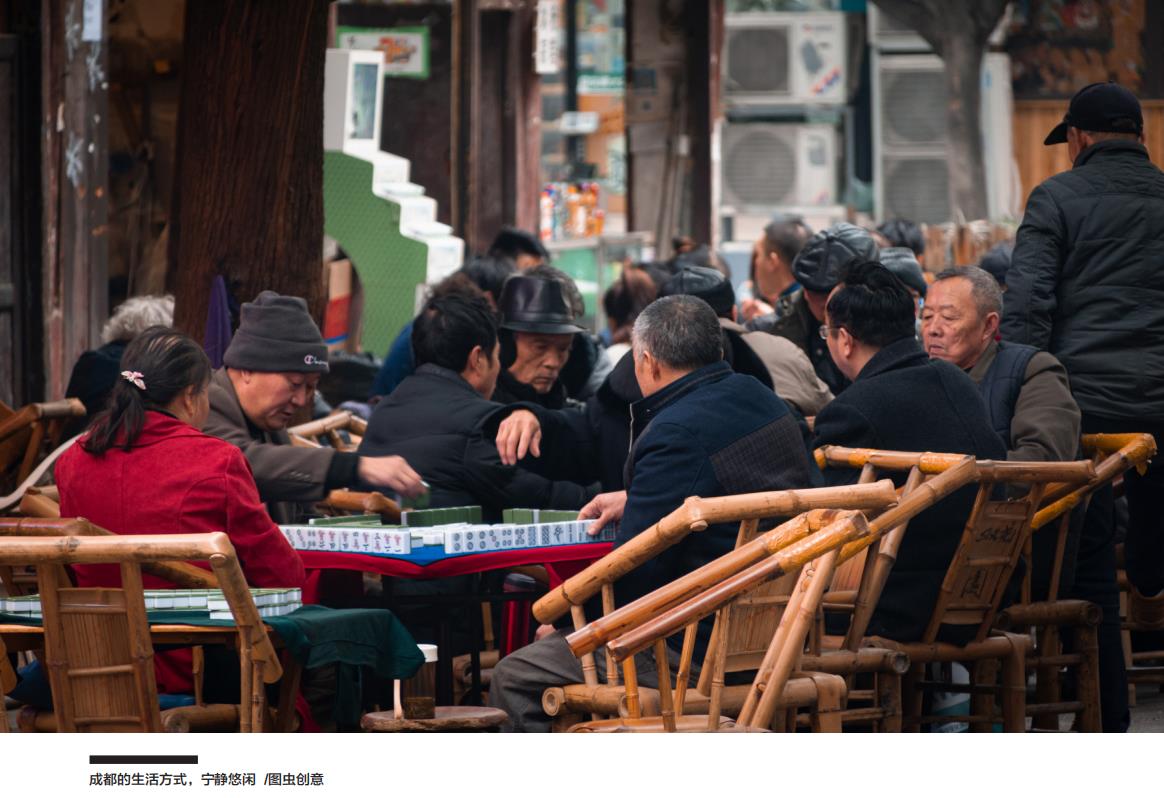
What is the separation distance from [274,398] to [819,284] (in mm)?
2616

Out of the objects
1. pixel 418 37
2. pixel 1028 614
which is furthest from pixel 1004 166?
pixel 1028 614

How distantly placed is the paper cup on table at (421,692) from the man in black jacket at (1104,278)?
7.29 ft

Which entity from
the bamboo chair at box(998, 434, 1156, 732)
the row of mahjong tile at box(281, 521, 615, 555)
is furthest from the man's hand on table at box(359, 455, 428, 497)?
the bamboo chair at box(998, 434, 1156, 732)

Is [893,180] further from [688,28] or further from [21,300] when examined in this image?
[21,300]

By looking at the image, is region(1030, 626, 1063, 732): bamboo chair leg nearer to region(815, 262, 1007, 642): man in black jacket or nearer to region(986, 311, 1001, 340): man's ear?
region(815, 262, 1007, 642): man in black jacket

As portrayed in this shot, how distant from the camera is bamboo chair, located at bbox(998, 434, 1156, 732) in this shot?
5.72 metres

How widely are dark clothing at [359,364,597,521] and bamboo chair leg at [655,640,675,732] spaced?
1.87 meters

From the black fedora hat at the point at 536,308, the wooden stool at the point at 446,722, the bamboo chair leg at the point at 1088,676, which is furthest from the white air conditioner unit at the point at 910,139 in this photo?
the wooden stool at the point at 446,722

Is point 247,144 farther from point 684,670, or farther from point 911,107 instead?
point 911,107

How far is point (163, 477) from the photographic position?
4703mm

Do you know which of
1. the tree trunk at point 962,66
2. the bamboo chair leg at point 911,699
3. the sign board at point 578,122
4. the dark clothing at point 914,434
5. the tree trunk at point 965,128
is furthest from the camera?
the tree trunk at point 965,128

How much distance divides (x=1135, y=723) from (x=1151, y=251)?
1.58 metres

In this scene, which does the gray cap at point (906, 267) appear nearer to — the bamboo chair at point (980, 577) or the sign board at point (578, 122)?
the bamboo chair at point (980, 577)

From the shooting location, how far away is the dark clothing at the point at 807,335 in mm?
7980
